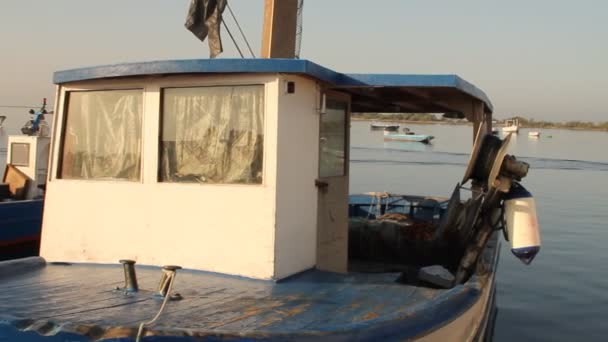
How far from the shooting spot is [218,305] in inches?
168

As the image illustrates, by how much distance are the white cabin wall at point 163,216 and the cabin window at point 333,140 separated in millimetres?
1074

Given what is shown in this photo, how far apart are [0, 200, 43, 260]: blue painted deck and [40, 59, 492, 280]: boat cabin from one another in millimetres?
7209

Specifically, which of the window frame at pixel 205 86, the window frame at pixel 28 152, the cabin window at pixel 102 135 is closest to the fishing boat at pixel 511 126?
the window frame at pixel 205 86

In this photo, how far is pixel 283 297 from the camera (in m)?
4.72

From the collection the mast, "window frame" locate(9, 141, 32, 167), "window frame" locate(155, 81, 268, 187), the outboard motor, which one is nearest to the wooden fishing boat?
"window frame" locate(155, 81, 268, 187)

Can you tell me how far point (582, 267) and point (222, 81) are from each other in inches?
465

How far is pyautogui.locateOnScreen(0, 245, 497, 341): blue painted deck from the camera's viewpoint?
130 inches

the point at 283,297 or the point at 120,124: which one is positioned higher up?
the point at 120,124

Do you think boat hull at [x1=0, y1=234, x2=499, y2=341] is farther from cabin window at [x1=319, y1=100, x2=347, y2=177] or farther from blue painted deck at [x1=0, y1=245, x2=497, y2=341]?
cabin window at [x1=319, y1=100, x2=347, y2=177]

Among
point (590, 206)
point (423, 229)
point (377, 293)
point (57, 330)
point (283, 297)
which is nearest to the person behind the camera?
point (57, 330)

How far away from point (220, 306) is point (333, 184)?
2492mm

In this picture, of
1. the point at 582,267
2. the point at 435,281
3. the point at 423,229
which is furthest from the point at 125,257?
the point at 582,267

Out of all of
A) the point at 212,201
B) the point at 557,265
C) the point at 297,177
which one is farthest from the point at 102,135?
the point at 557,265

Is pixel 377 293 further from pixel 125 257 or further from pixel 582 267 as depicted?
pixel 582 267
